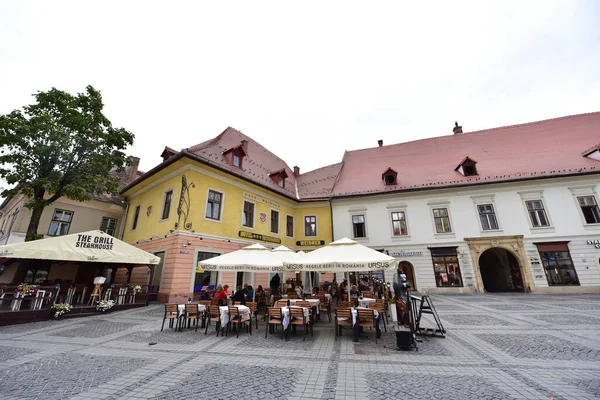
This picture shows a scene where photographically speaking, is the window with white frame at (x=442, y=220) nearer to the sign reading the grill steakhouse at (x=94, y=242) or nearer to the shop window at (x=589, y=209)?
the shop window at (x=589, y=209)

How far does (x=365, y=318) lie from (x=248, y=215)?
1254 cm

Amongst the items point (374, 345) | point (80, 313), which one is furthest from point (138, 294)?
point (374, 345)

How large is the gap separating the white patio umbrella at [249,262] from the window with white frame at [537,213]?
61.6 feet

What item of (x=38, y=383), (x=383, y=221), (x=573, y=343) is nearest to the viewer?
(x=38, y=383)

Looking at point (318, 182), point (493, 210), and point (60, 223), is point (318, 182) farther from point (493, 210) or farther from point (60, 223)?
point (60, 223)

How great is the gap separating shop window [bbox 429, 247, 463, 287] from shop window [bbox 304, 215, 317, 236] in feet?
31.0

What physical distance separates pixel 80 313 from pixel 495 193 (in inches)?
1014

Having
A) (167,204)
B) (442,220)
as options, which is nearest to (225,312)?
(167,204)

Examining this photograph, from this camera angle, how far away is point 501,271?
66.0ft

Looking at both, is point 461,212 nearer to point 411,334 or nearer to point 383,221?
point 383,221

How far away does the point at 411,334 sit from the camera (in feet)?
19.5

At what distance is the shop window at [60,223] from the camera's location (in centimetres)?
1741

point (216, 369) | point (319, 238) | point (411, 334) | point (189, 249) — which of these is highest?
point (319, 238)

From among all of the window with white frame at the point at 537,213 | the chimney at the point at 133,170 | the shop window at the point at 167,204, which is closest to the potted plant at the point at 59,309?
the shop window at the point at 167,204
